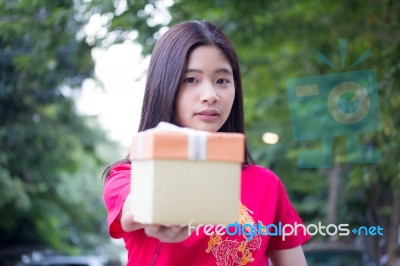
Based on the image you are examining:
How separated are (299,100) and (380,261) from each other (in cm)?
500

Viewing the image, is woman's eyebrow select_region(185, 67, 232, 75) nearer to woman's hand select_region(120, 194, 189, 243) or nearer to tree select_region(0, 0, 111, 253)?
woman's hand select_region(120, 194, 189, 243)

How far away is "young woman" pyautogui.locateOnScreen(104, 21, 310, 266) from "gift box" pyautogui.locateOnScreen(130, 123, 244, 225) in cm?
31

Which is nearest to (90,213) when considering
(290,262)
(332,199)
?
(332,199)

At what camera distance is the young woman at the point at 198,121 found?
1.85 metres

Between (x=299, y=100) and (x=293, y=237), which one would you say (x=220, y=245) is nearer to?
(x=293, y=237)

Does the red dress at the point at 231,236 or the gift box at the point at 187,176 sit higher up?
the gift box at the point at 187,176

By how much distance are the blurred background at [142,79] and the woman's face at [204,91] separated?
485mm

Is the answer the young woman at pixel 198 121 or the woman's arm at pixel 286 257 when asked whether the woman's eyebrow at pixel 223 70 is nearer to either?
the young woman at pixel 198 121

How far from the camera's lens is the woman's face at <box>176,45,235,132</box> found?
1881mm

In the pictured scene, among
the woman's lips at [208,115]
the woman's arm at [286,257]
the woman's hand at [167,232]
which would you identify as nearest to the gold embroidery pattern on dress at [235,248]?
the woman's arm at [286,257]

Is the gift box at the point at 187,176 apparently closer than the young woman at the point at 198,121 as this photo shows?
Yes

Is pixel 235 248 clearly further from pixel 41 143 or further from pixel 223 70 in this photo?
pixel 41 143

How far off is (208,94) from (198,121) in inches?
3.1

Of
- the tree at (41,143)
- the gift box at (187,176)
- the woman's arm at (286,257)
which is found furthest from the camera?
the tree at (41,143)
